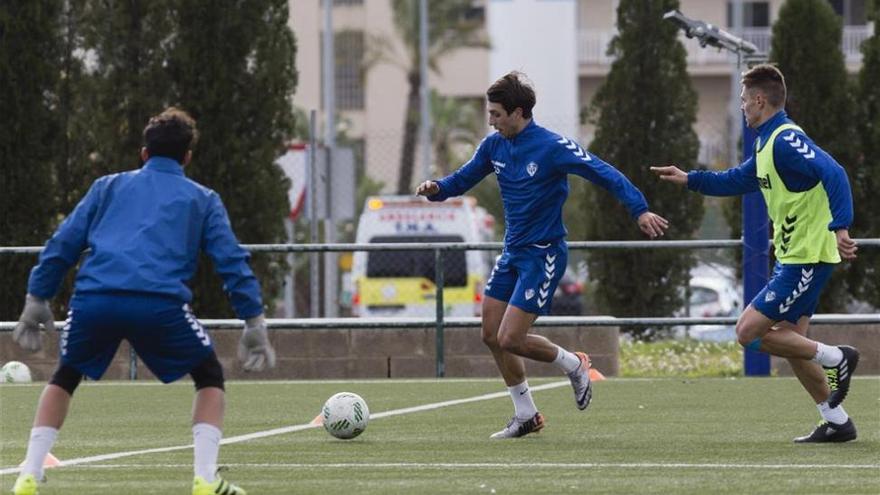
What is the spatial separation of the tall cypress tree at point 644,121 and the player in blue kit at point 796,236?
11186 millimetres

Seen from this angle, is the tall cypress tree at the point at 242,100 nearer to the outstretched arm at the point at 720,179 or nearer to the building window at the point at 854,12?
the outstretched arm at the point at 720,179

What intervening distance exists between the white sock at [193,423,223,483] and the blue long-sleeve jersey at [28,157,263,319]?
1.59 feet

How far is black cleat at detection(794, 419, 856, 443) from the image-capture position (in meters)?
10.7

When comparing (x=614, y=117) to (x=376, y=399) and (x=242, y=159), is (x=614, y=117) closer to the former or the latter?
(x=242, y=159)

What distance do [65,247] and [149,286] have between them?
1.24 feet

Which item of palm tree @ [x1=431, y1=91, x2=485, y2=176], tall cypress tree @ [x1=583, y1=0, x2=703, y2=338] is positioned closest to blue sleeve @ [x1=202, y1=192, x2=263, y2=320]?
tall cypress tree @ [x1=583, y1=0, x2=703, y2=338]

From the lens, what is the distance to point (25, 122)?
70.0ft

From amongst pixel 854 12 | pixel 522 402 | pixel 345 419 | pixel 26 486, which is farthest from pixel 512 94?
pixel 854 12

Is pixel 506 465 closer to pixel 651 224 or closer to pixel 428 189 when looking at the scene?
pixel 651 224

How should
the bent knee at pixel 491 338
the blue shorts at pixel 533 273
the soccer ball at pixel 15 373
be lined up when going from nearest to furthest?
the blue shorts at pixel 533 273, the bent knee at pixel 491 338, the soccer ball at pixel 15 373

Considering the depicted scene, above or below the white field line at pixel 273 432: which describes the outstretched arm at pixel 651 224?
above

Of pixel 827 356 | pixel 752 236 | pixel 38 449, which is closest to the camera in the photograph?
pixel 38 449

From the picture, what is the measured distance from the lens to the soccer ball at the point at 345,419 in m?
11.0

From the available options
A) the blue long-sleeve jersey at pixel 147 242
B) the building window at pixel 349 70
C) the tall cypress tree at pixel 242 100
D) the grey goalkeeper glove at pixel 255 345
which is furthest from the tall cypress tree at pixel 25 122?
the building window at pixel 349 70
